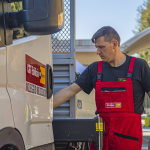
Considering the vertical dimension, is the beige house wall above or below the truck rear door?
below

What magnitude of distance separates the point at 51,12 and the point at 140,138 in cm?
188

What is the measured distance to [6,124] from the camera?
1602mm

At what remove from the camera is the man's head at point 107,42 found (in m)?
2.94

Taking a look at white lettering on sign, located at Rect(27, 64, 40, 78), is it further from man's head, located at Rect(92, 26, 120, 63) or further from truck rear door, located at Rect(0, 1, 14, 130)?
man's head, located at Rect(92, 26, 120, 63)

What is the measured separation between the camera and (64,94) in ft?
9.46

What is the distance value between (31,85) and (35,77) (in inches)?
4.1

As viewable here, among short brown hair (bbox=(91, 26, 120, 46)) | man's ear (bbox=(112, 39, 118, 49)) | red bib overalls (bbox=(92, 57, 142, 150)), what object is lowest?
red bib overalls (bbox=(92, 57, 142, 150))

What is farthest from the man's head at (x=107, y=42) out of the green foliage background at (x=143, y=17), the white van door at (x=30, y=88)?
the green foliage background at (x=143, y=17)

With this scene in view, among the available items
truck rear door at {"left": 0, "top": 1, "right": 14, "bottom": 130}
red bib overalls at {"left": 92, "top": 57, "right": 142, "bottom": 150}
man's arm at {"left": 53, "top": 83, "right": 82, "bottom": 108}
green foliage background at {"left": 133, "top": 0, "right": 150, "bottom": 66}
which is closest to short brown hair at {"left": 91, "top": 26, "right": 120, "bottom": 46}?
red bib overalls at {"left": 92, "top": 57, "right": 142, "bottom": 150}

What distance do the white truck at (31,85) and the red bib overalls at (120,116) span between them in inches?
14.9

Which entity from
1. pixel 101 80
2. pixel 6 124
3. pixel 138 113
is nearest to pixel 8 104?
pixel 6 124

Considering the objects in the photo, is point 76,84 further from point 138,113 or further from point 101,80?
point 138,113

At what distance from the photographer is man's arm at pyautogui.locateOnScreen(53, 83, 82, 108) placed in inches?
112

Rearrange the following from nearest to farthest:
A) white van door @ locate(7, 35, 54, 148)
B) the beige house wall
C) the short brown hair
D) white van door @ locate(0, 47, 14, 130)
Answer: white van door @ locate(0, 47, 14, 130), white van door @ locate(7, 35, 54, 148), the short brown hair, the beige house wall
